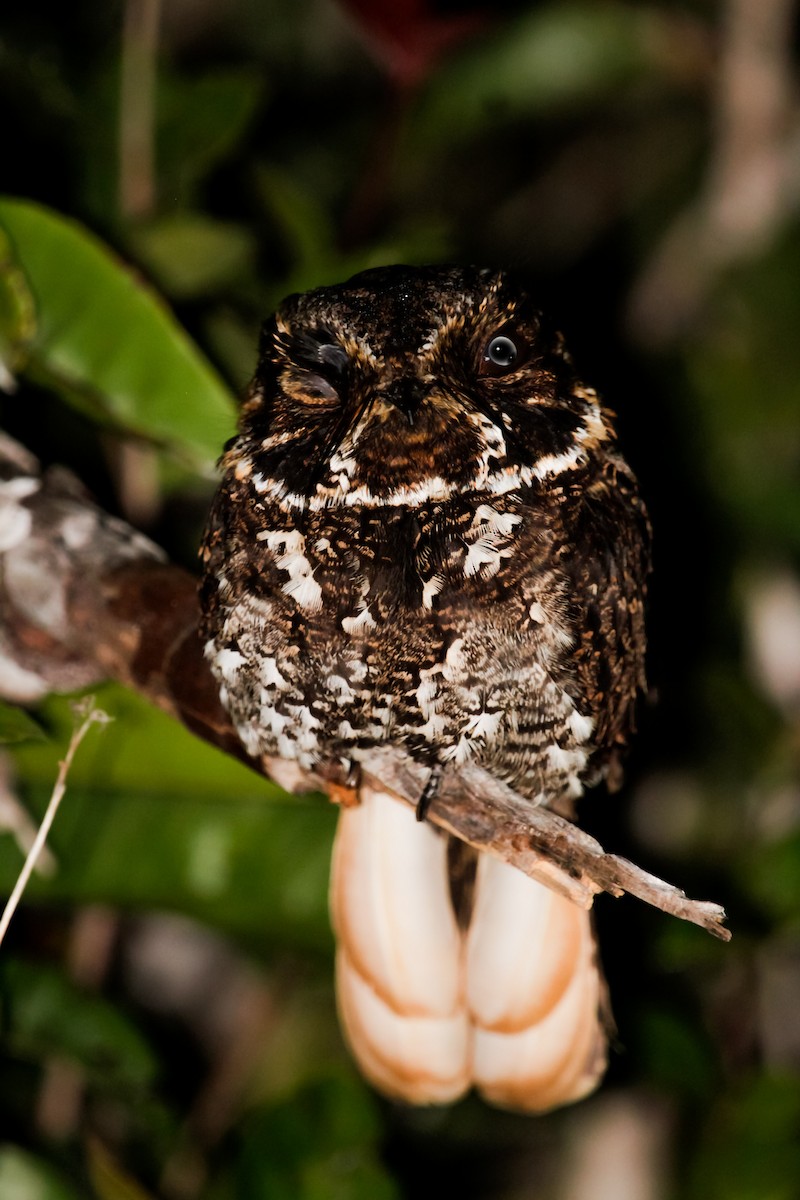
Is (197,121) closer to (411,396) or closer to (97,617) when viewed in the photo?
(97,617)

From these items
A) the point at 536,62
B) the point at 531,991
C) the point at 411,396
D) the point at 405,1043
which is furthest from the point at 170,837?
the point at 536,62

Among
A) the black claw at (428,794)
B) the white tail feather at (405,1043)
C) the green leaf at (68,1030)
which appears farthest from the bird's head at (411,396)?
the green leaf at (68,1030)

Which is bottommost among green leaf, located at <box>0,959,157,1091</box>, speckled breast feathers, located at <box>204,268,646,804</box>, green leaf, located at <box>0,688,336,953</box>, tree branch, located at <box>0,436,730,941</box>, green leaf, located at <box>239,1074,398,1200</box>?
green leaf, located at <box>239,1074,398,1200</box>

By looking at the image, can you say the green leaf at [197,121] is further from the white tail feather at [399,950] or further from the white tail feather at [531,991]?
the white tail feather at [531,991]

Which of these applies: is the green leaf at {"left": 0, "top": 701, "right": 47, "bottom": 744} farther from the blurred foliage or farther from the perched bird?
the perched bird

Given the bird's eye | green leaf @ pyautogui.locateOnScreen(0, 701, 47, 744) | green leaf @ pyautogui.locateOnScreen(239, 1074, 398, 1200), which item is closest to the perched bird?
the bird's eye

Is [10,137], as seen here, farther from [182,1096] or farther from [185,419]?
[182,1096]
